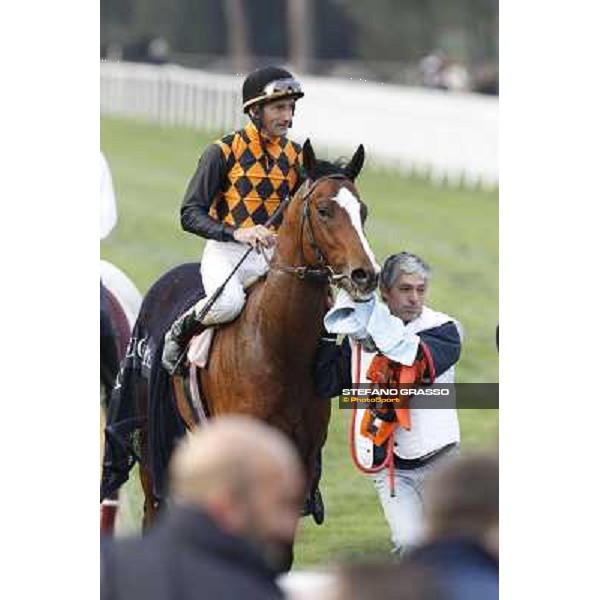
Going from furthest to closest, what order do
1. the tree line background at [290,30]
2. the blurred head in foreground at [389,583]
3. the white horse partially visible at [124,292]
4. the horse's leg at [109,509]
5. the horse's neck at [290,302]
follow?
the white horse partially visible at [124,292]
the tree line background at [290,30]
the horse's leg at [109,509]
the horse's neck at [290,302]
the blurred head in foreground at [389,583]

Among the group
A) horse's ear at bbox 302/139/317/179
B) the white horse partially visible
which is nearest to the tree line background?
horse's ear at bbox 302/139/317/179

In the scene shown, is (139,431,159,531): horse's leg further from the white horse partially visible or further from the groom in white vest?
the groom in white vest

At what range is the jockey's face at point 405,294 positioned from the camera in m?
7.85

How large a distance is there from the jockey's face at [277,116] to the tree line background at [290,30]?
0.58m

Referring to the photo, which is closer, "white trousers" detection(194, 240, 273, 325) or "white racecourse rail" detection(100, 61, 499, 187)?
"white trousers" detection(194, 240, 273, 325)

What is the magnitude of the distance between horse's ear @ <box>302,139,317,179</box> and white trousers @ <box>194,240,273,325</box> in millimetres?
424

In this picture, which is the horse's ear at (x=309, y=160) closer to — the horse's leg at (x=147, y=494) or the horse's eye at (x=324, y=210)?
the horse's eye at (x=324, y=210)

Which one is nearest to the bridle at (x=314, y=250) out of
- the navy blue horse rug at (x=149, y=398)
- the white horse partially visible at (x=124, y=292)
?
the navy blue horse rug at (x=149, y=398)

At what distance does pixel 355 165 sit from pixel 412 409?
2.82 feet

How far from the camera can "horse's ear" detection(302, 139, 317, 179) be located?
297 inches

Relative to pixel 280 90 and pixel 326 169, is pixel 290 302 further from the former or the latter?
pixel 280 90
